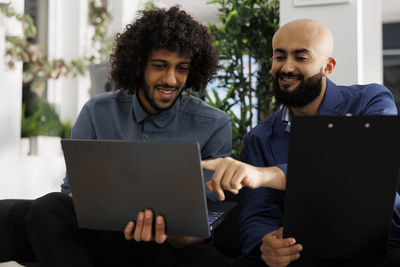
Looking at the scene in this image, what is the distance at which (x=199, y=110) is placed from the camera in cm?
171

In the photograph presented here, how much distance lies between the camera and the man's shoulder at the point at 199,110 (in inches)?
66.6

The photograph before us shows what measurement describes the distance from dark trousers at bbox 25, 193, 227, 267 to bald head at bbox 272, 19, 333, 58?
78 centimetres

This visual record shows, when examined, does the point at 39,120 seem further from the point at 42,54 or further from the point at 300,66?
the point at 300,66

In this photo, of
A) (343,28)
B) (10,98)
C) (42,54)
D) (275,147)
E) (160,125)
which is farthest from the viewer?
(42,54)

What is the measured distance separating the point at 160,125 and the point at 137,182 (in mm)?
618

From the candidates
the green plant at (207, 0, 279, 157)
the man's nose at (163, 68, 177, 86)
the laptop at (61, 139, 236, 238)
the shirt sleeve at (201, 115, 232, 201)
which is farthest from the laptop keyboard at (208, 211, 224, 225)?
the green plant at (207, 0, 279, 157)

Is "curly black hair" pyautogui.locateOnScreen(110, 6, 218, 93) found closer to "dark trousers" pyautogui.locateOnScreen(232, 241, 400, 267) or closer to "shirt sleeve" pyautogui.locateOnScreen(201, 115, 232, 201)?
"shirt sleeve" pyautogui.locateOnScreen(201, 115, 232, 201)

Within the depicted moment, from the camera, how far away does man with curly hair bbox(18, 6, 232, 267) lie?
4.17 feet

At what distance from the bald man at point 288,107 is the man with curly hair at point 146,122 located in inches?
5.2

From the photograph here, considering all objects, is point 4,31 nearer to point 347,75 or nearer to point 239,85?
point 239,85

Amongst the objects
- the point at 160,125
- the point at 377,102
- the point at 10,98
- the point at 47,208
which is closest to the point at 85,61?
the point at 10,98

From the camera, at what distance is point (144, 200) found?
3.59 feet

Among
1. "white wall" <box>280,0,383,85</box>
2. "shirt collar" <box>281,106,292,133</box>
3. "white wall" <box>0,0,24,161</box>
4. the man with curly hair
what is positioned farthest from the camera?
"white wall" <box>0,0,24,161</box>

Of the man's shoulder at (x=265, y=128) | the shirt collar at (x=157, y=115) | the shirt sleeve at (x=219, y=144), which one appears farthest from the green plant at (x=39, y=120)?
the man's shoulder at (x=265, y=128)
